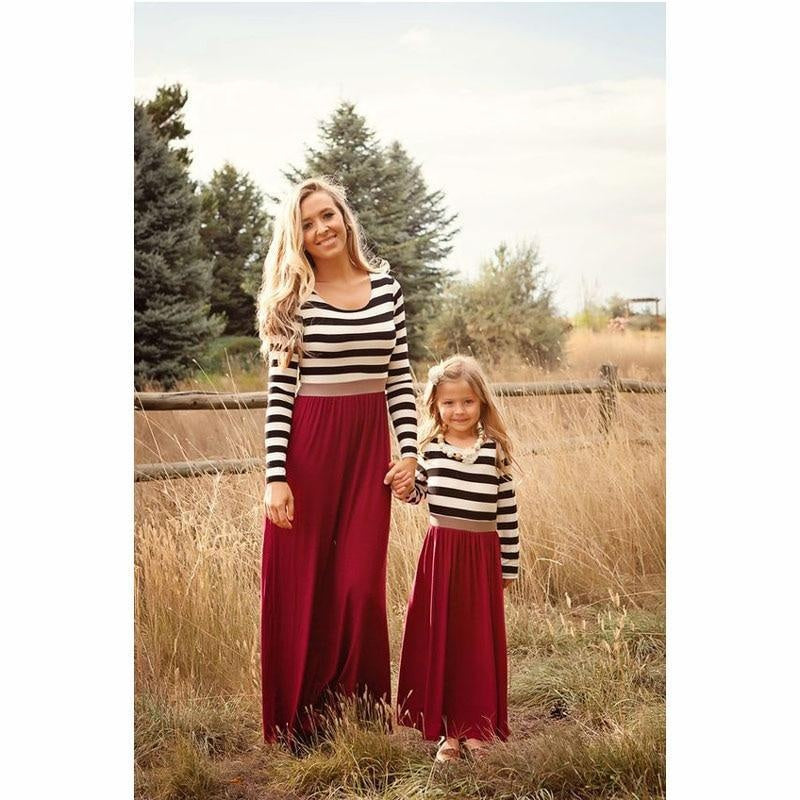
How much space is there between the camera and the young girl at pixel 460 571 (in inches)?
151

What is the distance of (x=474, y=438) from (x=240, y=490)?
3.96 feet

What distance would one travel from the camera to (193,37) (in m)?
4.34

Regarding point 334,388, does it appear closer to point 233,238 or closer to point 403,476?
point 403,476

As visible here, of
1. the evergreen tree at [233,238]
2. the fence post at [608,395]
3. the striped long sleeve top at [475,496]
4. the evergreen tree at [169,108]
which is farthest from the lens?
the fence post at [608,395]

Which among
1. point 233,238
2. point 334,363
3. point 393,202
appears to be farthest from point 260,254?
point 334,363

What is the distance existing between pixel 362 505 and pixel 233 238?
1.33 m

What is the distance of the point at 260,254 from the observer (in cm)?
450

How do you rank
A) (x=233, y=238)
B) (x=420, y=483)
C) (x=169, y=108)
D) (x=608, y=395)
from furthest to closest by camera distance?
1. (x=608, y=395)
2. (x=233, y=238)
3. (x=169, y=108)
4. (x=420, y=483)

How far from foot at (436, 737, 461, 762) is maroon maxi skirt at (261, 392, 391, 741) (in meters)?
0.29

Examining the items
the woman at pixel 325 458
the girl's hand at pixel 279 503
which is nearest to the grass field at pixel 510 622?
the woman at pixel 325 458

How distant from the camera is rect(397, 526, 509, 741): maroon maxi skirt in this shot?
3.82 metres

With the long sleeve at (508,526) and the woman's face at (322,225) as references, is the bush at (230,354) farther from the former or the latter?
the long sleeve at (508,526)

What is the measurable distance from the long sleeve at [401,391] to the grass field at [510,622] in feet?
1.18

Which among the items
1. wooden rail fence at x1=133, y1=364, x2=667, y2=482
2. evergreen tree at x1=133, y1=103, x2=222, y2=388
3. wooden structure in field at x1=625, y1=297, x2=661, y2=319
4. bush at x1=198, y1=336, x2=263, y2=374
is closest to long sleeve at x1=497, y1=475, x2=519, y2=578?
wooden rail fence at x1=133, y1=364, x2=667, y2=482
